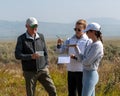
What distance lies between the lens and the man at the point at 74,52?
7.87m

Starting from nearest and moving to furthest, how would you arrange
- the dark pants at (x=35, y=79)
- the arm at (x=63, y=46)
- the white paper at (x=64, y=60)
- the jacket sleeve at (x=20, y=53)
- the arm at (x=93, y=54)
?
the arm at (x=93, y=54), the white paper at (x=64, y=60), the jacket sleeve at (x=20, y=53), the arm at (x=63, y=46), the dark pants at (x=35, y=79)

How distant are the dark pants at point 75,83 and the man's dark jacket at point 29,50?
0.62 metres

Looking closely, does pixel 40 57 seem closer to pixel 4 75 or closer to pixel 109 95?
pixel 109 95

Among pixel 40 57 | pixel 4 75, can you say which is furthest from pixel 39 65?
pixel 4 75

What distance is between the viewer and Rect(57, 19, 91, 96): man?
25.8 feet

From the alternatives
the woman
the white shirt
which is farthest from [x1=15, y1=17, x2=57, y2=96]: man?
the woman

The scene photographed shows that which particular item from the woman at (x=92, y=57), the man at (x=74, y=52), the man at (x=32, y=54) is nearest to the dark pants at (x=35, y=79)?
the man at (x=32, y=54)

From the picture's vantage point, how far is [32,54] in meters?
7.93

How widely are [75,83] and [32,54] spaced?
984 millimetres

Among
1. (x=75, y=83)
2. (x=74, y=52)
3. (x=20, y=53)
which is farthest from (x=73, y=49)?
(x=20, y=53)

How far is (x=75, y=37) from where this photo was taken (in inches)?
315

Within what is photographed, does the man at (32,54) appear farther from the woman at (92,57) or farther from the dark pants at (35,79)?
the woman at (92,57)

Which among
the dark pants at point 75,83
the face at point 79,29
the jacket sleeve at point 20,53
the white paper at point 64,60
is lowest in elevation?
the dark pants at point 75,83

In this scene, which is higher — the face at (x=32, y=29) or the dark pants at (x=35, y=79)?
the face at (x=32, y=29)
